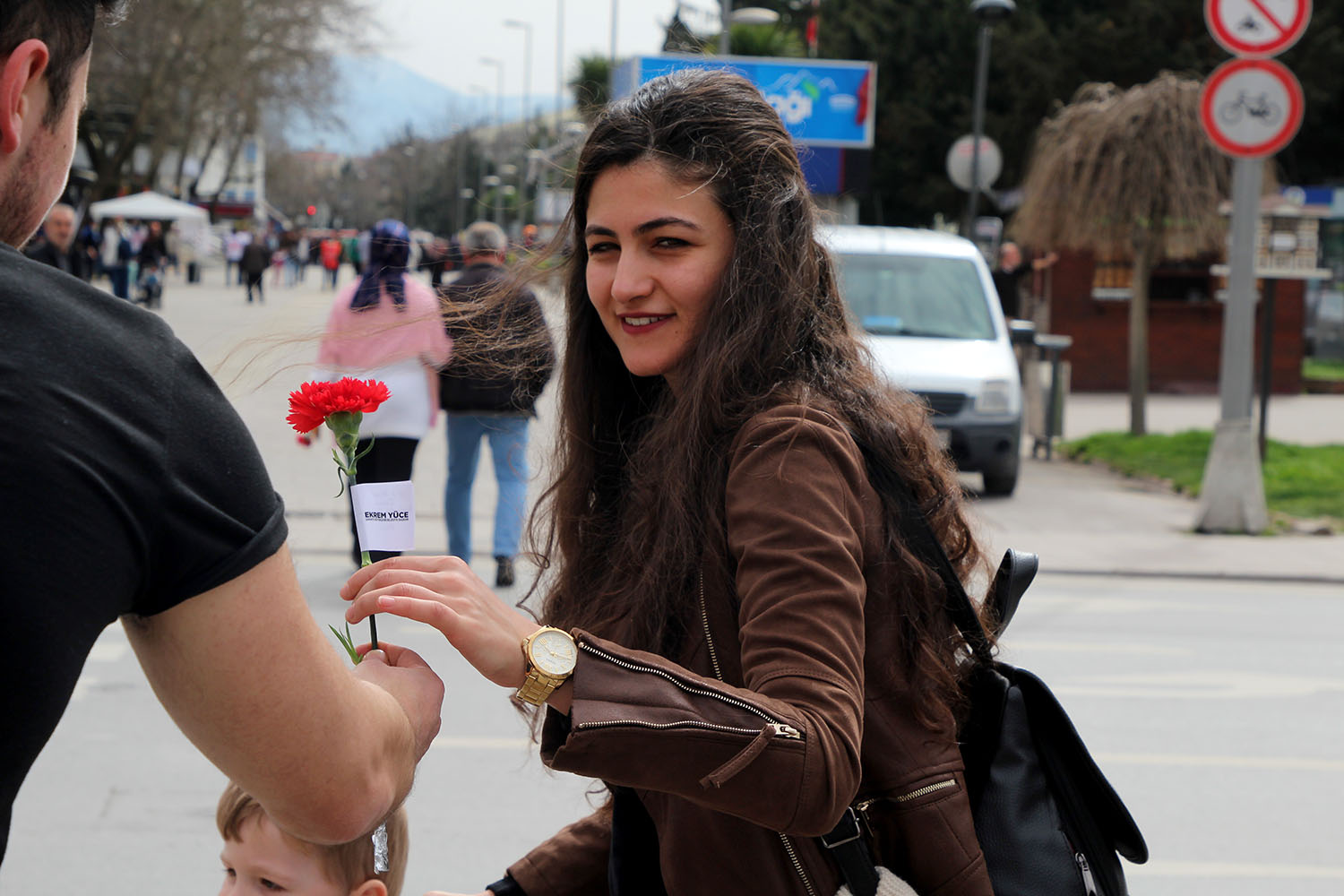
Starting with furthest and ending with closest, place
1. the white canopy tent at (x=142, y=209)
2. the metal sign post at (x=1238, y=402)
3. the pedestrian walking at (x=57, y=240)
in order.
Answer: the white canopy tent at (x=142, y=209)
the pedestrian walking at (x=57, y=240)
the metal sign post at (x=1238, y=402)

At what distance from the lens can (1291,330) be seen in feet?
Answer: 66.3

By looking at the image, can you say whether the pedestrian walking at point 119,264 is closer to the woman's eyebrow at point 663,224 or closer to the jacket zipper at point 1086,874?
the woman's eyebrow at point 663,224

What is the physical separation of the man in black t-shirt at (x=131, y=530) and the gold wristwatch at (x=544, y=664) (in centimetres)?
18

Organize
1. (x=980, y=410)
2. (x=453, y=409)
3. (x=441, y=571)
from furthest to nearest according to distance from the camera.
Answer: (x=980, y=410) → (x=453, y=409) → (x=441, y=571)

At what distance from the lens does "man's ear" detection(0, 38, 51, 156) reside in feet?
3.71

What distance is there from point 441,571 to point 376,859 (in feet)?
2.07

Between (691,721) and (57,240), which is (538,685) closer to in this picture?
(691,721)

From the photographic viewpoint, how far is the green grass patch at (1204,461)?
1149cm

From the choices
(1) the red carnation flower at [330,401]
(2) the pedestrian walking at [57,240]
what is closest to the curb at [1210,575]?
(1) the red carnation flower at [330,401]

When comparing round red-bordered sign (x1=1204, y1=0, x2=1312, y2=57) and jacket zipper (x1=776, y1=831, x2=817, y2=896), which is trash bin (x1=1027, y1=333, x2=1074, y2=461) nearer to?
round red-bordered sign (x1=1204, y1=0, x2=1312, y2=57)

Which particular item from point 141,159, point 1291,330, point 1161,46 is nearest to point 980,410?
point 1291,330

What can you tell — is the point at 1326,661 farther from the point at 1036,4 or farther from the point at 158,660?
the point at 1036,4

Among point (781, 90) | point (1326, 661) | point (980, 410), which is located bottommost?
point (1326, 661)

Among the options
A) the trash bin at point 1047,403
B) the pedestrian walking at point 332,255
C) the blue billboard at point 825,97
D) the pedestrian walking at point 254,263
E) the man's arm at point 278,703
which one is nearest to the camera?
the man's arm at point 278,703
